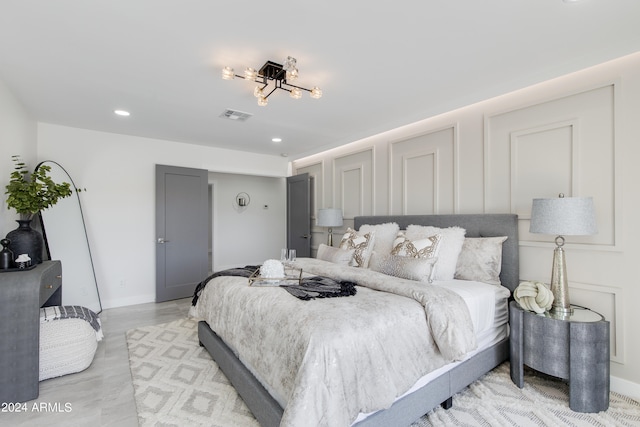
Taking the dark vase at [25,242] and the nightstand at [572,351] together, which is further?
the dark vase at [25,242]

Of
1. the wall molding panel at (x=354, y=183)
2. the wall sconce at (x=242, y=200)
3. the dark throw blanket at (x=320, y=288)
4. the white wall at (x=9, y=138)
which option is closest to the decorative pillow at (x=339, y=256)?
the dark throw blanket at (x=320, y=288)

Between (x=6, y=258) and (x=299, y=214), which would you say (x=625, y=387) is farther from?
(x=6, y=258)

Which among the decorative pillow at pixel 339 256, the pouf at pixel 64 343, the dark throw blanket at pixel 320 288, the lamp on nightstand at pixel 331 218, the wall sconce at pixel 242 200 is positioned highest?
the wall sconce at pixel 242 200

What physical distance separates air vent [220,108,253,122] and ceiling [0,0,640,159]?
0.14 meters

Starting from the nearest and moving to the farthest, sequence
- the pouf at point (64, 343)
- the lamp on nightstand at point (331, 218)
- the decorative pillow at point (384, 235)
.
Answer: the pouf at point (64, 343), the decorative pillow at point (384, 235), the lamp on nightstand at point (331, 218)

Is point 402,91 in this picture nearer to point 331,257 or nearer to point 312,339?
point 331,257

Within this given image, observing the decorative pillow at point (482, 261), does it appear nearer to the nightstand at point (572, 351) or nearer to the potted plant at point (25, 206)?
the nightstand at point (572, 351)

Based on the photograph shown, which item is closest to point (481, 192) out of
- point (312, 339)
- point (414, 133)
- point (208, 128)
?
point (414, 133)

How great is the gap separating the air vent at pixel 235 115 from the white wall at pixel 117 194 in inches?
65.4

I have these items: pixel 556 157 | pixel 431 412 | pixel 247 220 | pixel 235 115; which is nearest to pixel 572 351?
pixel 431 412

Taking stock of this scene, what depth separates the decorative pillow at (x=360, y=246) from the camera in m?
3.35

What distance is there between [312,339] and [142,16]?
215 centimetres

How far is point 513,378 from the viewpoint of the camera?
91.6 inches

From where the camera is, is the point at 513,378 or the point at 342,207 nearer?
the point at 513,378
